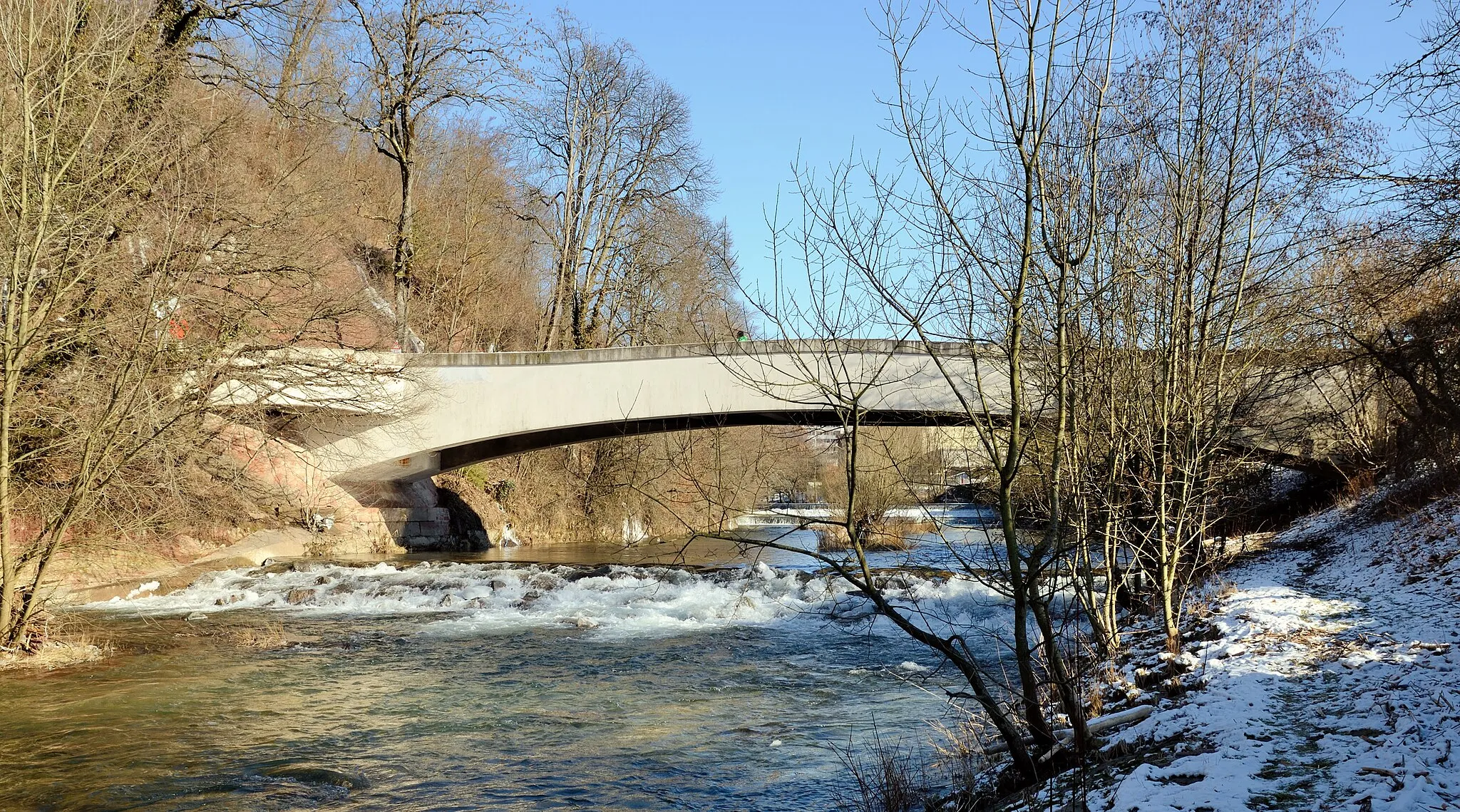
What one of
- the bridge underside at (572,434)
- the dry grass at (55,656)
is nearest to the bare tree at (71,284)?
the dry grass at (55,656)

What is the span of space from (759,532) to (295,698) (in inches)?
814

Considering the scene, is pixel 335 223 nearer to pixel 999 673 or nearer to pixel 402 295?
pixel 402 295

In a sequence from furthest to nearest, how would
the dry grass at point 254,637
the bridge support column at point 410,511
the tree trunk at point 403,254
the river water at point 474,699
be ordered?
the tree trunk at point 403,254, the bridge support column at point 410,511, the dry grass at point 254,637, the river water at point 474,699

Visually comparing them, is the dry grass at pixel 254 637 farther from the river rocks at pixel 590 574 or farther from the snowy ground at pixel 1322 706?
the snowy ground at pixel 1322 706

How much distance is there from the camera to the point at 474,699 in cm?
850

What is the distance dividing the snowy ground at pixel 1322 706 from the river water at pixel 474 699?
69.2 inches

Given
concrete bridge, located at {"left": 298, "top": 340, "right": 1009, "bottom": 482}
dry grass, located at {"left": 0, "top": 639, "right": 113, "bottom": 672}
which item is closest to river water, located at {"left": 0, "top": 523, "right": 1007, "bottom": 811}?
dry grass, located at {"left": 0, "top": 639, "right": 113, "bottom": 672}

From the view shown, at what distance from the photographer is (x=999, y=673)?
8.89 meters

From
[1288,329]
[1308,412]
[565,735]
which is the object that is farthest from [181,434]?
[1308,412]

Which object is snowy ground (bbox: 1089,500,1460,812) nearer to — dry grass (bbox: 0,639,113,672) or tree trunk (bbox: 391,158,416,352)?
dry grass (bbox: 0,639,113,672)

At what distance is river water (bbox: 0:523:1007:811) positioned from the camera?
5996 mm

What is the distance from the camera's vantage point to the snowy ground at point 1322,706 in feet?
12.6

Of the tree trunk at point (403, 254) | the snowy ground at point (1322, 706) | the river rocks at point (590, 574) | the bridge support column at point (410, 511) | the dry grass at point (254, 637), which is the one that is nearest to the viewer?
the snowy ground at point (1322, 706)

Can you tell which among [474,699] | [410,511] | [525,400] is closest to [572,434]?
[525,400]
